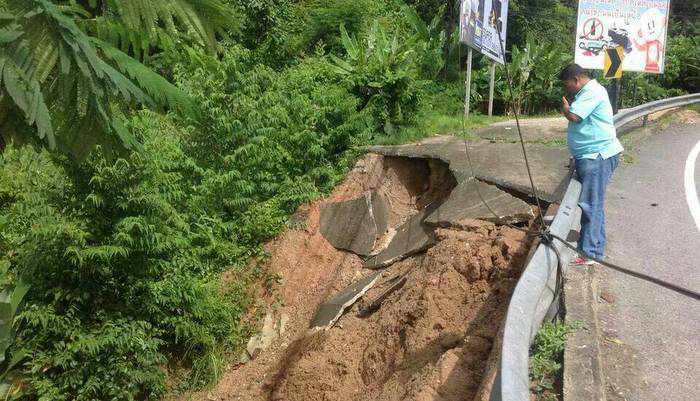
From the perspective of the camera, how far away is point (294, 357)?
772 cm

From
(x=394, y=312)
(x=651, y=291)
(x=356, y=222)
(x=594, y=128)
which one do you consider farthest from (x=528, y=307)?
(x=356, y=222)

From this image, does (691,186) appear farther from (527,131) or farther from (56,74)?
(56,74)

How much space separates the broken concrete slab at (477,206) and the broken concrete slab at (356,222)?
4.31ft

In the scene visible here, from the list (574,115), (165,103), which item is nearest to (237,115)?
(574,115)

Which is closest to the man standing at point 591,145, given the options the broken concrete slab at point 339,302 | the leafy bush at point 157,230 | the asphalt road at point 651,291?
the asphalt road at point 651,291

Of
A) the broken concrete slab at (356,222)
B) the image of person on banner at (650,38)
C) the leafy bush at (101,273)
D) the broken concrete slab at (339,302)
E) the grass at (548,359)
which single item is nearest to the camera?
the grass at (548,359)

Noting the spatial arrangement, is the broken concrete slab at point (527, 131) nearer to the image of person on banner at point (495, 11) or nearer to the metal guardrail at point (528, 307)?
the image of person on banner at point (495, 11)

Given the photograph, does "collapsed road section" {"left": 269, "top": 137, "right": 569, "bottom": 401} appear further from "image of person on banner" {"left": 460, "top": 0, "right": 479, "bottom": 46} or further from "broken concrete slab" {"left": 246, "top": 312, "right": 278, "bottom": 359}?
"image of person on banner" {"left": 460, "top": 0, "right": 479, "bottom": 46}

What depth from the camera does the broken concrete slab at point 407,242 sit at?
799 cm

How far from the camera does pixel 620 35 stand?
42.4 feet

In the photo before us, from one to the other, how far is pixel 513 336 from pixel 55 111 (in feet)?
8.12

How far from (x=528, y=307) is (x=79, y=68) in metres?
2.60

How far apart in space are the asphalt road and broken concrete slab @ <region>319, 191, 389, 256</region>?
3.24 m

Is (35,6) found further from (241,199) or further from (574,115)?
(241,199)
